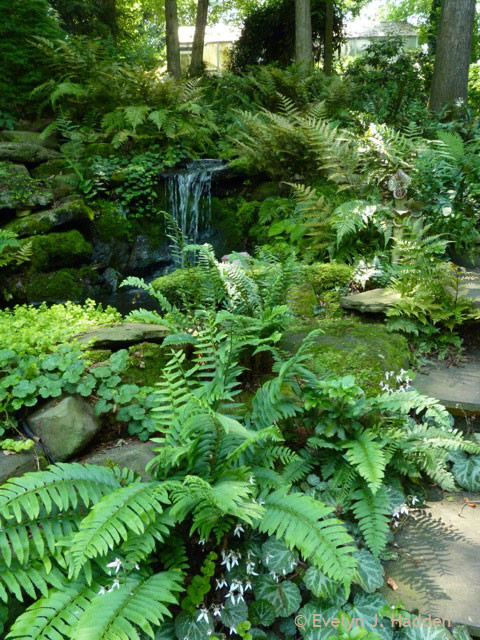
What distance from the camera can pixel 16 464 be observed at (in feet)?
8.23

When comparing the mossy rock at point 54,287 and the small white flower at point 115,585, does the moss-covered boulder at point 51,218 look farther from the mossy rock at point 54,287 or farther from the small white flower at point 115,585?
the small white flower at point 115,585

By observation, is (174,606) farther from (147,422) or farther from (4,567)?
(147,422)

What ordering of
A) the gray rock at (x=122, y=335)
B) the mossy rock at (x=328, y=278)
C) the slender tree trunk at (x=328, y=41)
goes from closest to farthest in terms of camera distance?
the gray rock at (x=122, y=335) → the mossy rock at (x=328, y=278) → the slender tree trunk at (x=328, y=41)

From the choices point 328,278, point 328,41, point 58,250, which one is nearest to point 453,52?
point 328,41

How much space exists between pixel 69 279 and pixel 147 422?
12.7 feet

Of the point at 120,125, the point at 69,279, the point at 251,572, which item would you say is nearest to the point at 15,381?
the point at 251,572

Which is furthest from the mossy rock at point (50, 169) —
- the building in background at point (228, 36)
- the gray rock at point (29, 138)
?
the building in background at point (228, 36)

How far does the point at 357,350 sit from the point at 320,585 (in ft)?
5.63

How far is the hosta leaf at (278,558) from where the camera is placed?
2131 mm

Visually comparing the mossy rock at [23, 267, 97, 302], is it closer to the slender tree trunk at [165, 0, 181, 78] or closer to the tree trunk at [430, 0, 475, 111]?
the tree trunk at [430, 0, 475, 111]

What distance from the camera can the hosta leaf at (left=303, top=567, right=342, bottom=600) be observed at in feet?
6.77

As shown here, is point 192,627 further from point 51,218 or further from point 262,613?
point 51,218

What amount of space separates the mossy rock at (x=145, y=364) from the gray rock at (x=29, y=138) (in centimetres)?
586

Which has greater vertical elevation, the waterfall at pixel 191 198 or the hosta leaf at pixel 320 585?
the waterfall at pixel 191 198
